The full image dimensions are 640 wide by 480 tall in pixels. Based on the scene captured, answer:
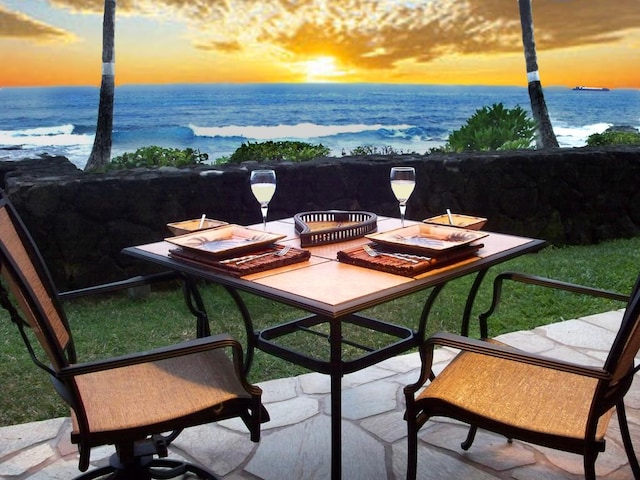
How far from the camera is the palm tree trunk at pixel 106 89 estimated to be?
8.44 metres

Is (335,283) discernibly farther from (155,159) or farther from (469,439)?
(155,159)

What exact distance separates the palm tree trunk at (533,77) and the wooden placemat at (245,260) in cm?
805

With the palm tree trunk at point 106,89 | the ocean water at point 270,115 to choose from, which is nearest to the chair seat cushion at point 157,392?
the palm tree trunk at point 106,89

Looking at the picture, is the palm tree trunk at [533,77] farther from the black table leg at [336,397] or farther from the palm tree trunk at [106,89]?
the black table leg at [336,397]

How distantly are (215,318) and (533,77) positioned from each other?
7.23m

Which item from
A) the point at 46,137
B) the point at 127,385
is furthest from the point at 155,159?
the point at 46,137

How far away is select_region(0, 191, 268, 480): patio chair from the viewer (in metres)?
1.45

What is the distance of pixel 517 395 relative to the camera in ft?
5.52

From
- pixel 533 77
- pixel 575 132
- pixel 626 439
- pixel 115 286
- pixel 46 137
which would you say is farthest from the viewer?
pixel 575 132

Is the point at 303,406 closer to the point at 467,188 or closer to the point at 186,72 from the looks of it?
the point at 467,188

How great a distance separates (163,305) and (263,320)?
0.67 meters

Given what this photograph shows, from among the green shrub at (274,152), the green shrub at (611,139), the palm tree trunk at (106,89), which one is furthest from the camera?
the palm tree trunk at (106,89)

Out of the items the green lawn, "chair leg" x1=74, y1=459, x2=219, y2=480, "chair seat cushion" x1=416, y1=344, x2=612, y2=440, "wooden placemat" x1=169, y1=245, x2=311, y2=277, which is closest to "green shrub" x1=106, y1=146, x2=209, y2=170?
the green lawn

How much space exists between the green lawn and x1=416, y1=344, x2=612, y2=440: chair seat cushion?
47.0 inches
